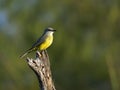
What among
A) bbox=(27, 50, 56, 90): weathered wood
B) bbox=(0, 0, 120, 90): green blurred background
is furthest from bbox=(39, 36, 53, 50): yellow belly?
bbox=(0, 0, 120, 90): green blurred background

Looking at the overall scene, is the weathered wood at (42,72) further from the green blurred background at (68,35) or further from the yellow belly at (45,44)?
the green blurred background at (68,35)

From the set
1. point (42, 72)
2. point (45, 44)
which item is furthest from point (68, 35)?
point (42, 72)

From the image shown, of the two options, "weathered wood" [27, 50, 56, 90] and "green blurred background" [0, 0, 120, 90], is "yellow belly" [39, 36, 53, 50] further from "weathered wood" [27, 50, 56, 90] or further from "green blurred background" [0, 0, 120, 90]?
"green blurred background" [0, 0, 120, 90]

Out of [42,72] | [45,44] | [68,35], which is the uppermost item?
[45,44]

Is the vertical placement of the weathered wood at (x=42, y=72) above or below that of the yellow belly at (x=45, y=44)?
below

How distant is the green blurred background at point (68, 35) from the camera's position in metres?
17.2

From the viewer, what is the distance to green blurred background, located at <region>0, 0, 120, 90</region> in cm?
1716

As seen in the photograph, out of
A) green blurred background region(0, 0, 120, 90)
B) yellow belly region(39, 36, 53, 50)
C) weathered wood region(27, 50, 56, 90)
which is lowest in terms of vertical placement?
green blurred background region(0, 0, 120, 90)

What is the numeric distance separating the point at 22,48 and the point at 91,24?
2.09 m

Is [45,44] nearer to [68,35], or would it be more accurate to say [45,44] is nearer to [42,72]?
[42,72]

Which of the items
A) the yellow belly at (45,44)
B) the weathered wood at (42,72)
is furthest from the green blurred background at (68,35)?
the weathered wood at (42,72)

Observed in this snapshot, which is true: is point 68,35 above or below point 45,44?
below

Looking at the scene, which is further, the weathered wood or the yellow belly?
the yellow belly

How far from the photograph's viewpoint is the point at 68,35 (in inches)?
722
